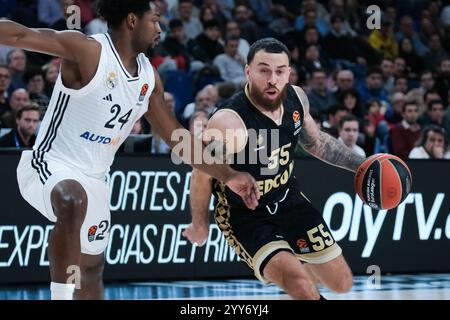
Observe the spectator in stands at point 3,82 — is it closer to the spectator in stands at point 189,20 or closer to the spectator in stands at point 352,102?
the spectator in stands at point 189,20

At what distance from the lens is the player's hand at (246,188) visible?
19.2 ft

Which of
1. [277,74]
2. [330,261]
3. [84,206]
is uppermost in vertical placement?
[277,74]

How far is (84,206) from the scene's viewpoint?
5395 mm

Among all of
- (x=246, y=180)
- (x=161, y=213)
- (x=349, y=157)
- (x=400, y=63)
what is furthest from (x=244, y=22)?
(x=246, y=180)

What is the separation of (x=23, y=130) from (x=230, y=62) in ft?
14.6

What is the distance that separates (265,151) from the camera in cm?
642

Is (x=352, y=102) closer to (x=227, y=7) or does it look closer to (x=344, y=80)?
(x=344, y=80)

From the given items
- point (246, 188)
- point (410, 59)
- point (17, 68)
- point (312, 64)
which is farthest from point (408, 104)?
point (246, 188)

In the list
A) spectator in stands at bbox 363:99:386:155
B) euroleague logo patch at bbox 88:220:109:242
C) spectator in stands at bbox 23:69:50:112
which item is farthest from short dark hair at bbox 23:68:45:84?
euroleague logo patch at bbox 88:220:109:242

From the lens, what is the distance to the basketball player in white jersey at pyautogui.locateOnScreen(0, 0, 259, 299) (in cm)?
539

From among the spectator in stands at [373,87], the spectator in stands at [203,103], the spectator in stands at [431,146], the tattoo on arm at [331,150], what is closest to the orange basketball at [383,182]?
the tattoo on arm at [331,150]

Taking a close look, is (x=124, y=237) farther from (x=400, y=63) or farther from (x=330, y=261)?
(x=400, y=63)

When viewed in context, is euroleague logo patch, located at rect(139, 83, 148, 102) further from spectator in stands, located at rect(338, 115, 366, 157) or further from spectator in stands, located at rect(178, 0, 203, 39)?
spectator in stands, located at rect(178, 0, 203, 39)
